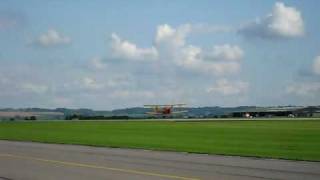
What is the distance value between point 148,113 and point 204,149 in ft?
277

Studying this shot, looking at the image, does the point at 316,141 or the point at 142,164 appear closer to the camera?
the point at 142,164

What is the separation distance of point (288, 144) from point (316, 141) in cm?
252

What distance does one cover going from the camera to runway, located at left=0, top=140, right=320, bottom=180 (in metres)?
18.5

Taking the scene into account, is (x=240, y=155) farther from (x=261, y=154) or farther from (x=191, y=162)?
(x=191, y=162)

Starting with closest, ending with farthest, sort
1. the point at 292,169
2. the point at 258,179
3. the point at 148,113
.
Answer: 1. the point at 258,179
2. the point at 292,169
3. the point at 148,113

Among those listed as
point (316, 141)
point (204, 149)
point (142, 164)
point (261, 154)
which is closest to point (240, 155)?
point (261, 154)

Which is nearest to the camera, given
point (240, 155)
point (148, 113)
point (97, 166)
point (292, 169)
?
point (292, 169)

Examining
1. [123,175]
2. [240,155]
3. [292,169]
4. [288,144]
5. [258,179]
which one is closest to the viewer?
[258,179]

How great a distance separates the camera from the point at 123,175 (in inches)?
742

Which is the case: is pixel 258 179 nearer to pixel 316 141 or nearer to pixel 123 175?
pixel 123 175

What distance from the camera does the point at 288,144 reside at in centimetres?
3331

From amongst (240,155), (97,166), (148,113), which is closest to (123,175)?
(97,166)

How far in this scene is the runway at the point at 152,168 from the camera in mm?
18547

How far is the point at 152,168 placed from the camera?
2102 cm
